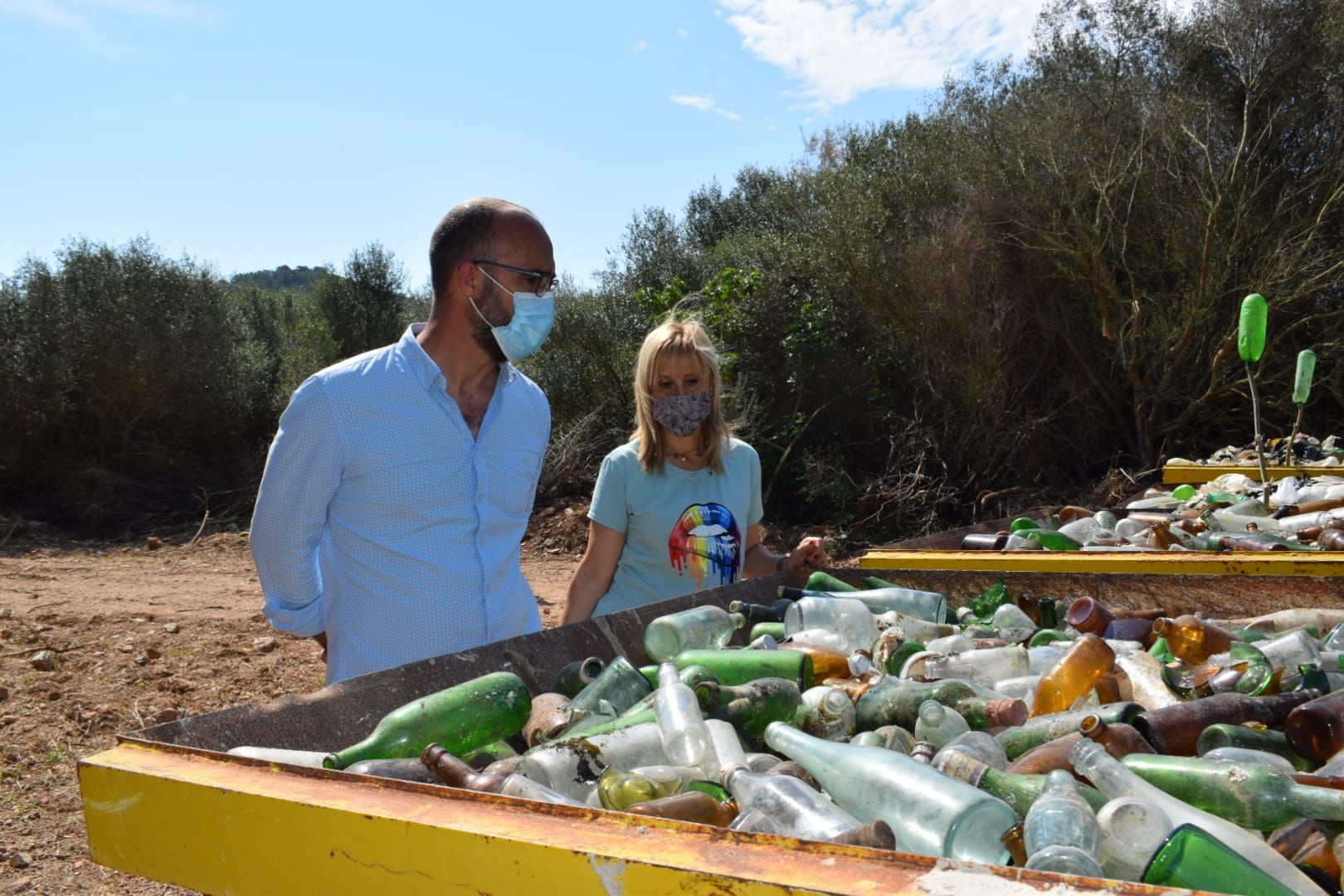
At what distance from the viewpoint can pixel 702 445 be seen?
3.59m

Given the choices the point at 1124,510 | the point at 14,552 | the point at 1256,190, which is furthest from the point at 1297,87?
the point at 14,552

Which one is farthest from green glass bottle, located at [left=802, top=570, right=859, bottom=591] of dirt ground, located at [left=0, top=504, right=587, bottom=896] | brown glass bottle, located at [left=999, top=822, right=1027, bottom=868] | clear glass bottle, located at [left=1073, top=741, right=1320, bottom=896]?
dirt ground, located at [left=0, top=504, right=587, bottom=896]

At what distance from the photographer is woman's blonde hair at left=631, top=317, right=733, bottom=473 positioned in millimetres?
3510

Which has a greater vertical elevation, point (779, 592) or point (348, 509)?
point (348, 509)

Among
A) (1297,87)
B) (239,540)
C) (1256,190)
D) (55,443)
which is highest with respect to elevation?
(1297,87)

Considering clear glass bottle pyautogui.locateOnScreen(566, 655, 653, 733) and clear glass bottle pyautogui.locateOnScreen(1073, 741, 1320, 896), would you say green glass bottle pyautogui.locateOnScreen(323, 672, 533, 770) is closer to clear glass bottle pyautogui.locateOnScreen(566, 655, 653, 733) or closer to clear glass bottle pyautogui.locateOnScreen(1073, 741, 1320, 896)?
clear glass bottle pyautogui.locateOnScreen(566, 655, 653, 733)

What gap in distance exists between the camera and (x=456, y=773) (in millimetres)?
1538

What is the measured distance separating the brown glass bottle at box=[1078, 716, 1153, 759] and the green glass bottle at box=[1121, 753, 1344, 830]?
0.30ft

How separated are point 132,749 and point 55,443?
16.8 meters

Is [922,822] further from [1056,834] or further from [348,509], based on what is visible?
[348,509]

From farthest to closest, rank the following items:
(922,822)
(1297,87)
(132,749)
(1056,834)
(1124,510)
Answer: (1297,87) < (1124,510) < (132,749) < (922,822) < (1056,834)

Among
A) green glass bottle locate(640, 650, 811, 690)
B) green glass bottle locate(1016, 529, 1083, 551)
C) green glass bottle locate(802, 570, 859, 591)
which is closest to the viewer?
green glass bottle locate(640, 650, 811, 690)

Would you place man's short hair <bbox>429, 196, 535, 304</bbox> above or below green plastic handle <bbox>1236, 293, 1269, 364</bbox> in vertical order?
above

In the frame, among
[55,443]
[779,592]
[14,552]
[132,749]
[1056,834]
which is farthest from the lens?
[55,443]
